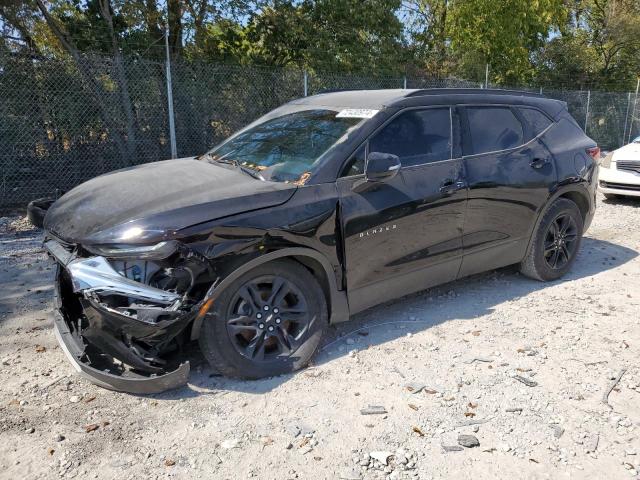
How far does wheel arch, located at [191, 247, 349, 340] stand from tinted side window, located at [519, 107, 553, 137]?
2703 mm

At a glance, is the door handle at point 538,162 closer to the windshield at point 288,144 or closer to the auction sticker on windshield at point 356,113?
the auction sticker on windshield at point 356,113

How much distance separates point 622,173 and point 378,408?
8.01 metres

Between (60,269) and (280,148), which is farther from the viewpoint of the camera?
(280,148)

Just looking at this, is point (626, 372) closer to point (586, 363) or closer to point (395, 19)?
point (586, 363)

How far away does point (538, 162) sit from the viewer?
486 cm

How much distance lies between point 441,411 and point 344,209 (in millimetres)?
1424

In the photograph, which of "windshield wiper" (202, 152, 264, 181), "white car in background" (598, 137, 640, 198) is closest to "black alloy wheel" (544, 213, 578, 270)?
"windshield wiper" (202, 152, 264, 181)

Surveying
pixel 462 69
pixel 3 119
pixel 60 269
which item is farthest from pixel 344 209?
pixel 462 69

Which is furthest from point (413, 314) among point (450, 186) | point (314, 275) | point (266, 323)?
point (266, 323)

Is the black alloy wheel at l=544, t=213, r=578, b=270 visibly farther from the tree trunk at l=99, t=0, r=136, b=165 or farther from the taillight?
the tree trunk at l=99, t=0, r=136, b=165

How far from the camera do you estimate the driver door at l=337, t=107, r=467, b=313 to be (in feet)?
12.0

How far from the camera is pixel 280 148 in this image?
396 cm

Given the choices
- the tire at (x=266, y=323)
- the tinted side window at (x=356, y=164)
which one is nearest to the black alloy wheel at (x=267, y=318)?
the tire at (x=266, y=323)

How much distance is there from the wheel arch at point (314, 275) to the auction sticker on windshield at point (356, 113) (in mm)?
1164
